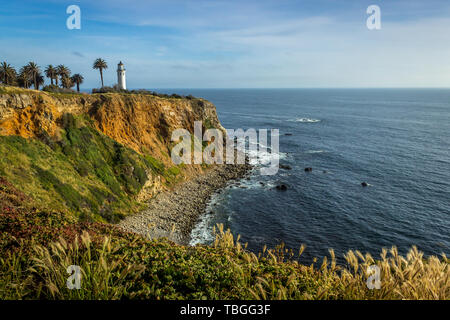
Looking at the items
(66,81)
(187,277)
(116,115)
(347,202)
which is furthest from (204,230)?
(66,81)

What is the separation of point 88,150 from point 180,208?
18534 mm

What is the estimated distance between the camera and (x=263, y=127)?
406 ft

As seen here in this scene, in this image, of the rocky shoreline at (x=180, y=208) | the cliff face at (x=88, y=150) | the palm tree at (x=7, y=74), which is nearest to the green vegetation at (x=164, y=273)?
the rocky shoreline at (x=180, y=208)

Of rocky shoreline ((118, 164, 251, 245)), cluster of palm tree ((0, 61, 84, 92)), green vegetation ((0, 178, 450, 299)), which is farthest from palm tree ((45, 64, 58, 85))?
green vegetation ((0, 178, 450, 299))

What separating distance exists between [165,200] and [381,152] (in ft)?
216

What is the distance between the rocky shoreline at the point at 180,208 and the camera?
39.5m

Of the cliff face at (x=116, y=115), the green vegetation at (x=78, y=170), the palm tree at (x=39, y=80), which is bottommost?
the green vegetation at (x=78, y=170)

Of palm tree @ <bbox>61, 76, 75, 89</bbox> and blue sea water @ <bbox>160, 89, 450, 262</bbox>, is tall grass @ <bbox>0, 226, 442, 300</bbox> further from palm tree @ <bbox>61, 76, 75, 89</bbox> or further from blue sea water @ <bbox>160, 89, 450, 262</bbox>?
palm tree @ <bbox>61, 76, 75, 89</bbox>

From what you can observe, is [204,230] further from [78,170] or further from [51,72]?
[51,72]

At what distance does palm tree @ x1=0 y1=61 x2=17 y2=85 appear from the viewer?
53116 mm

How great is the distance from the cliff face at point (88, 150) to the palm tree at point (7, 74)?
16991 millimetres

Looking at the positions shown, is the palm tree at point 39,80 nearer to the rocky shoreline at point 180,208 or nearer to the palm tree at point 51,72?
the palm tree at point 51,72

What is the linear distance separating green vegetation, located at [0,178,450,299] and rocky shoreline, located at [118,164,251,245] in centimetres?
2070

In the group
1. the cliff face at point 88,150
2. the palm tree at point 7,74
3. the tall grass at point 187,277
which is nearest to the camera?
the tall grass at point 187,277
